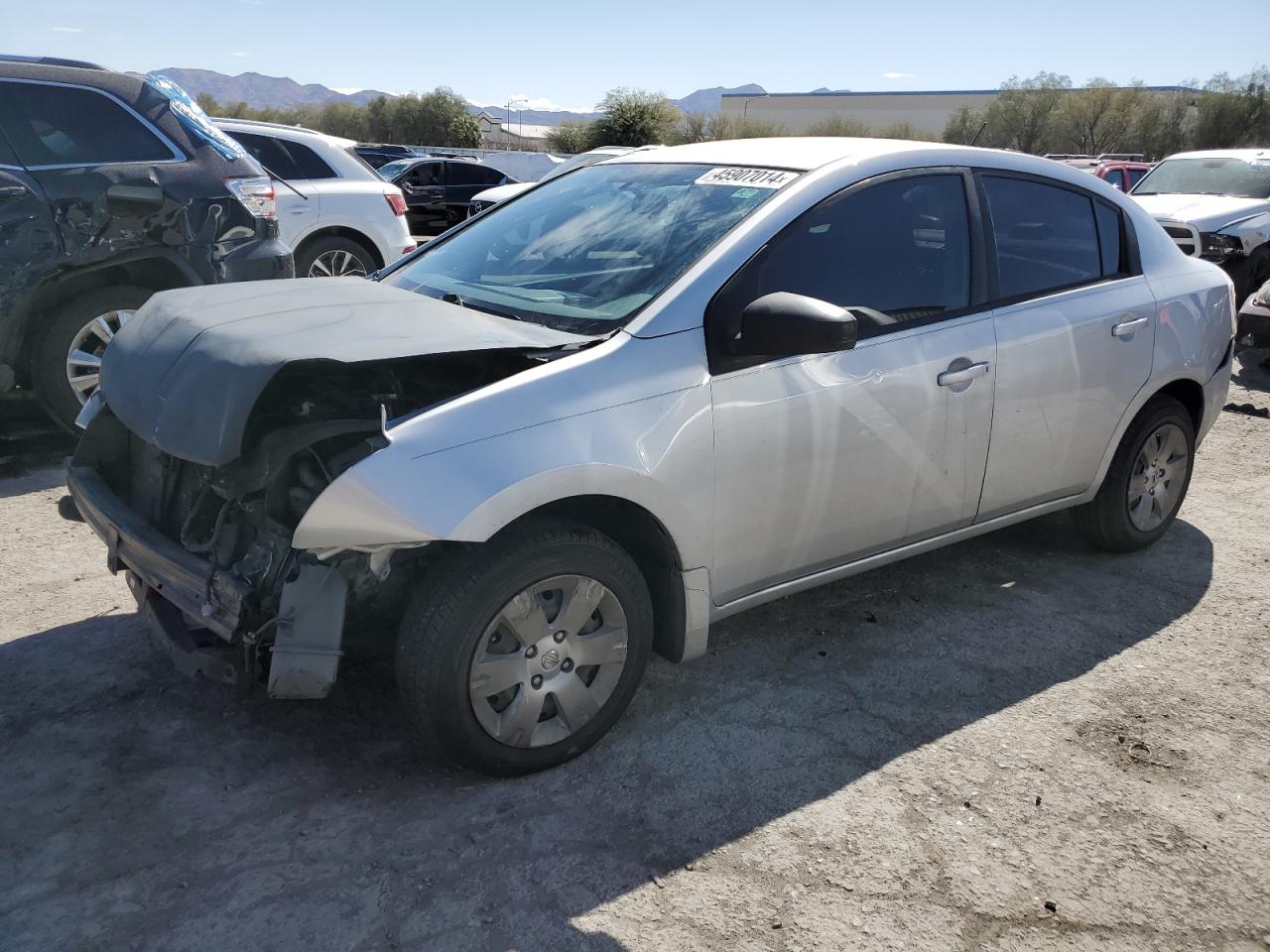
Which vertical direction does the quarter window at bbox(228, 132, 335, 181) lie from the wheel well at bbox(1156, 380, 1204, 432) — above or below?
above

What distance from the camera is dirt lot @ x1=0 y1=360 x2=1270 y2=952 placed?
257 centimetres

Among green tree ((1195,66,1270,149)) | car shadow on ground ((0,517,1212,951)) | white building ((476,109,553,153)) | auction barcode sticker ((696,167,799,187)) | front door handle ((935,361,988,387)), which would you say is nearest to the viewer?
car shadow on ground ((0,517,1212,951))

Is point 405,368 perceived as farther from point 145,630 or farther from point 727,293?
point 145,630

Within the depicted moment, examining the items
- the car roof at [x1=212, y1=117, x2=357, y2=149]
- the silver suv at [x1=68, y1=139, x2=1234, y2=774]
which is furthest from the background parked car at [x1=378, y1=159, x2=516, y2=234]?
the silver suv at [x1=68, y1=139, x2=1234, y2=774]

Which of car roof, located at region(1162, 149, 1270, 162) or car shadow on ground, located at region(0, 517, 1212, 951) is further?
car roof, located at region(1162, 149, 1270, 162)

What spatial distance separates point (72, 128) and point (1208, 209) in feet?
37.9

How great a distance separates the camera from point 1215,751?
11.1ft

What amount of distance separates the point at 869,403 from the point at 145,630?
8.95ft

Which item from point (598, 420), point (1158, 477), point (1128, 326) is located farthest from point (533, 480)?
point (1158, 477)

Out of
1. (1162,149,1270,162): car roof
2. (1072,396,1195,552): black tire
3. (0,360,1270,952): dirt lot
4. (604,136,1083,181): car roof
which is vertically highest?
(1162,149,1270,162): car roof

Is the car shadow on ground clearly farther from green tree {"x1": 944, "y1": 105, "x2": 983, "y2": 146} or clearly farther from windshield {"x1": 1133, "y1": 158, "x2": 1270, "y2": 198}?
green tree {"x1": 944, "y1": 105, "x2": 983, "y2": 146}

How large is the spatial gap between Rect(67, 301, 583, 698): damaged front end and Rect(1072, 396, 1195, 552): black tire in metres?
2.84

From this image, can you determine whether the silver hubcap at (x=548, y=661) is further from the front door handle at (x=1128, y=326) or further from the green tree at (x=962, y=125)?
the green tree at (x=962, y=125)

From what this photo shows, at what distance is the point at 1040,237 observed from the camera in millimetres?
4137
